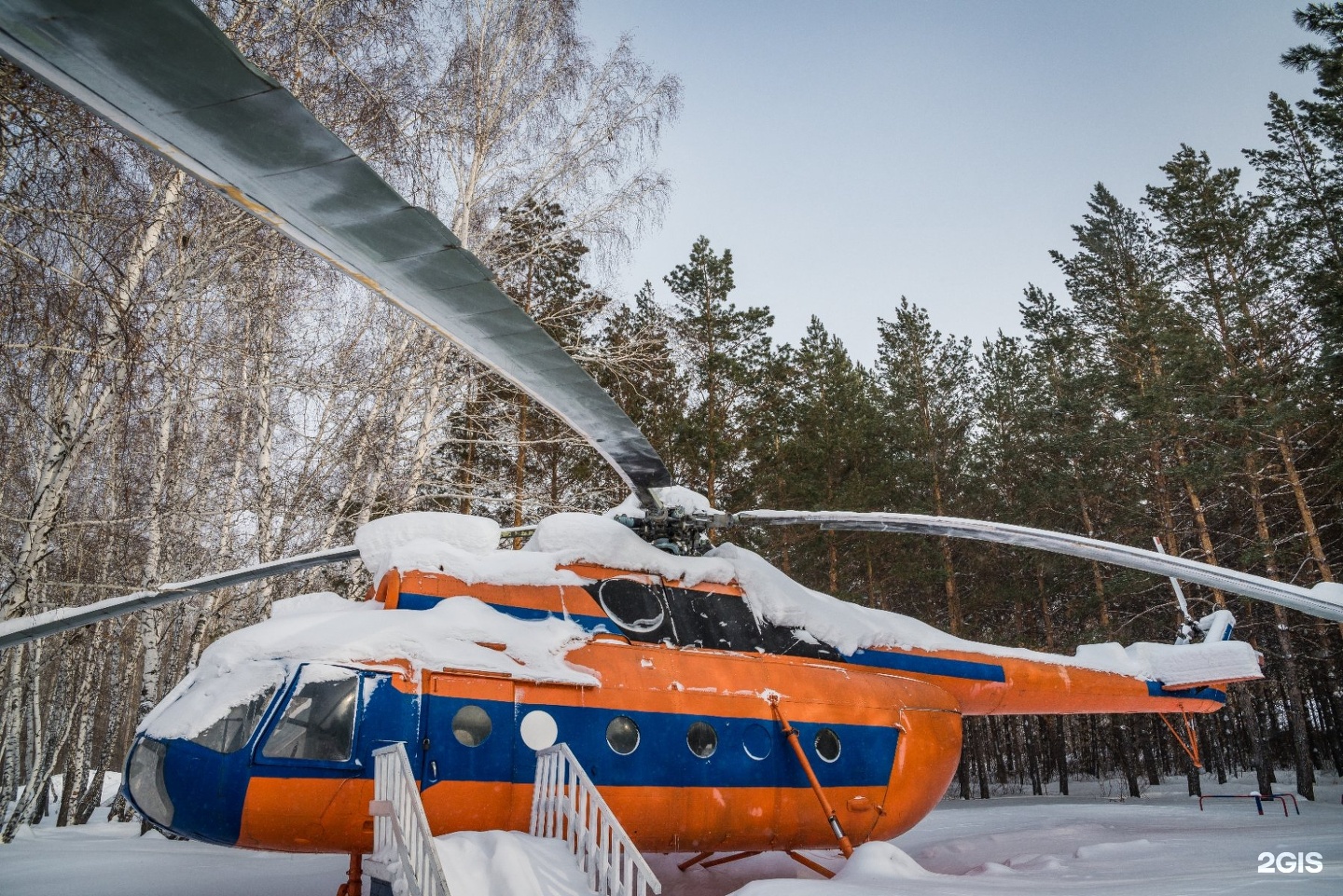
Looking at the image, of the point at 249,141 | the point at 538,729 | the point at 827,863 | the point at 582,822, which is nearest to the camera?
the point at 249,141

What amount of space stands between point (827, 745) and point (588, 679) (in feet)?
6.75

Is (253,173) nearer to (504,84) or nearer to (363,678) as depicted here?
(363,678)

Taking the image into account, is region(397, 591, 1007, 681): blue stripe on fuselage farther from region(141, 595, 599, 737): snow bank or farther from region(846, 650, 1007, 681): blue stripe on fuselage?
region(141, 595, 599, 737): snow bank

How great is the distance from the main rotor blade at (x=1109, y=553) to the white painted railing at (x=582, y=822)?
2.08 m

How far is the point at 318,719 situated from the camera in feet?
14.0

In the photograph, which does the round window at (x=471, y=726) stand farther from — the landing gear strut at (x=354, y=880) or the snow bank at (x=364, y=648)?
the landing gear strut at (x=354, y=880)

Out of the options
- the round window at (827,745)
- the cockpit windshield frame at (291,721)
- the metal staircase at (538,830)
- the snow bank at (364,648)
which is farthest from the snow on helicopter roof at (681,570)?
the metal staircase at (538,830)

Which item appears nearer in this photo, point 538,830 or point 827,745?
point 538,830

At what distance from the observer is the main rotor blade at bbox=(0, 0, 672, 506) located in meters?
1.27

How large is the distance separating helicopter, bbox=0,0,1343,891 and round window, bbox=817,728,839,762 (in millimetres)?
16

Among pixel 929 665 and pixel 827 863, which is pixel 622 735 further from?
pixel 929 665

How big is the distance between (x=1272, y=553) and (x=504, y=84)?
16315 mm

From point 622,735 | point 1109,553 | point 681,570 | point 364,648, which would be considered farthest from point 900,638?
point 364,648

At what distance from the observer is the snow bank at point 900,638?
622 cm
